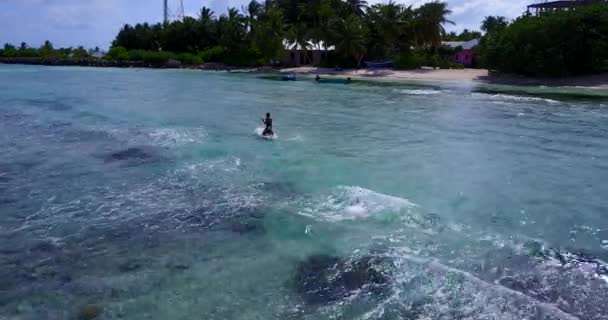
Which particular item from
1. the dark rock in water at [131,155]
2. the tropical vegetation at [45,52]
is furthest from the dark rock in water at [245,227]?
the tropical vegetation at [45,52]

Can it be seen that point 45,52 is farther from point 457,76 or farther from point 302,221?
point 302,221

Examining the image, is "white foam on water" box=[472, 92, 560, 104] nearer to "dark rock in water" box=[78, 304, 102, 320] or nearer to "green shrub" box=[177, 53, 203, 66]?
"dark rock in water" box=[78, 304, 102, 320]

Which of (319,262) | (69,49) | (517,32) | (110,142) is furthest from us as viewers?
(69,49)

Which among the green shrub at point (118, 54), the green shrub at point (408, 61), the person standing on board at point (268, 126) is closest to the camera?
the person standing on board at point (268, 126)

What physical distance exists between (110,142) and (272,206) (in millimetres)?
11020

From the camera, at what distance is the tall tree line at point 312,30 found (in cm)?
6562

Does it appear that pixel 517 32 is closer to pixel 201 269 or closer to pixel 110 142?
pixel 110 142

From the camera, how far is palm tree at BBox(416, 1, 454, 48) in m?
65.1

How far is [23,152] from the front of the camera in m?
19.4

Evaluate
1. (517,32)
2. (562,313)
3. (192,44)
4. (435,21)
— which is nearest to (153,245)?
(562,313)

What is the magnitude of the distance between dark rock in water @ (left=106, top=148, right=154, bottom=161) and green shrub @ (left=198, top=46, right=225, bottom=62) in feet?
208

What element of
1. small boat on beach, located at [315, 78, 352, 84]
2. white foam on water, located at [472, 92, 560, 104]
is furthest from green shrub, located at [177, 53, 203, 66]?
white foam on water, located at [472, 92, 560, 104]

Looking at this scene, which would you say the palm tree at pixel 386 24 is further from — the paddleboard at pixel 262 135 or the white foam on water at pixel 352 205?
the white foam on water at pixel 352 205

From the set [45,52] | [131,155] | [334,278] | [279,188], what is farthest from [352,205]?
[45,52]
